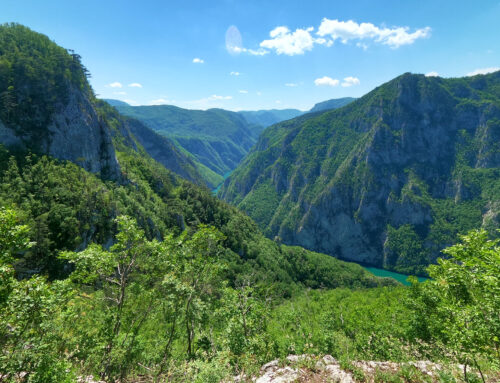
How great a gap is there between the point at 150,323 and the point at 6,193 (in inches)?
2098

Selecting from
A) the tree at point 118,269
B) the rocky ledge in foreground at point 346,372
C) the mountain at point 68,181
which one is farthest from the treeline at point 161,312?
the mountain at point 68,181

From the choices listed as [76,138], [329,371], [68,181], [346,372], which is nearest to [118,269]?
[329,371]

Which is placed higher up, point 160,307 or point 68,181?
point 160,307

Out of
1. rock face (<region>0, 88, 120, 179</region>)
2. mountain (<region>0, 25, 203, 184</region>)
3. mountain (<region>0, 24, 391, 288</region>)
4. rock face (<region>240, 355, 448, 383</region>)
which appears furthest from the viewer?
rock face (<region>0, 88, 120, 179</region>)

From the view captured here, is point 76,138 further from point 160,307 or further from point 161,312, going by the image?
point 160,307

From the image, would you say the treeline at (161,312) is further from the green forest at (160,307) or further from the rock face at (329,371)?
the rock face at (329,371)

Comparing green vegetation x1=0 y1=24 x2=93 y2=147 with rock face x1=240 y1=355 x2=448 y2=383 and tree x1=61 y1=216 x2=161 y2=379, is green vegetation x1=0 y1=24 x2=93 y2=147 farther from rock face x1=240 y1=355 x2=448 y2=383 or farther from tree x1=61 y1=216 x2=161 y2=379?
rock face x1=240 y1=355 x2=448 y2=383

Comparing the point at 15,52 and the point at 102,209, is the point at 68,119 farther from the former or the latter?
the point at 102,209

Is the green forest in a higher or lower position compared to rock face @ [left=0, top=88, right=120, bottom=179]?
A: lower

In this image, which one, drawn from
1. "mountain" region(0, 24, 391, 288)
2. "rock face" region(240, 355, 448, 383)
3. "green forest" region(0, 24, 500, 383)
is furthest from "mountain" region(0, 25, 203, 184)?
"rock face" region(240, 355, 448, 383)

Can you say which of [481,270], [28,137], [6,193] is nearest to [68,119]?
[28,137]

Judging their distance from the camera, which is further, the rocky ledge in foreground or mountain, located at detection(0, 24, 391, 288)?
mountain, located at detection(0, 24, 391, 288)

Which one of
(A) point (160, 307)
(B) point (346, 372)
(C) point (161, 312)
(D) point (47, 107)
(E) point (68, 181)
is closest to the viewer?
(B) point (346, 372)

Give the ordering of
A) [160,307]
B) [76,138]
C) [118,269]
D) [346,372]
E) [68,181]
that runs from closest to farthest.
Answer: [346,372] → [118,269] → [160,307] → [68,181] → [76,138]
